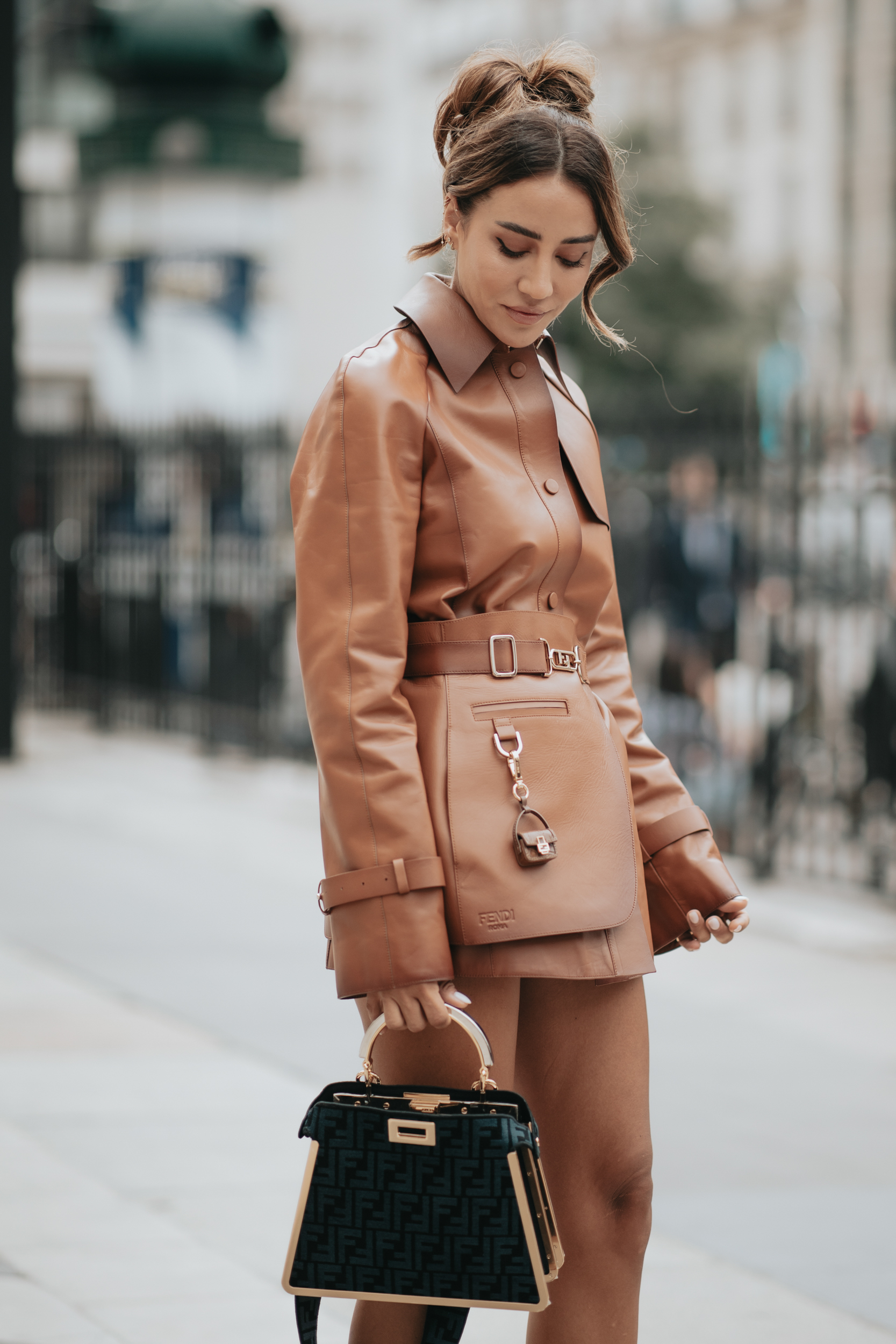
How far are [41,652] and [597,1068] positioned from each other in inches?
546

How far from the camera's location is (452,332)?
8.46 ft

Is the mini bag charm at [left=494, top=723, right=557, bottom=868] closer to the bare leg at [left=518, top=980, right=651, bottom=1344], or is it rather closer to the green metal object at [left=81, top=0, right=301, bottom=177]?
the bare leg at [left=518, top=980, right=651, bottom=1344]

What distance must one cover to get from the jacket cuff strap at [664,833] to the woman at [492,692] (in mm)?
75

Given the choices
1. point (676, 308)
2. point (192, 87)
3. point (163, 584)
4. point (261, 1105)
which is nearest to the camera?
point (261, 1105)

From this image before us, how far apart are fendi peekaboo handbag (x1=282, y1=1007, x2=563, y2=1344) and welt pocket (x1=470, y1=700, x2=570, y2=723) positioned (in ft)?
1.27

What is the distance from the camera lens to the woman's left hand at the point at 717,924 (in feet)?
9.02

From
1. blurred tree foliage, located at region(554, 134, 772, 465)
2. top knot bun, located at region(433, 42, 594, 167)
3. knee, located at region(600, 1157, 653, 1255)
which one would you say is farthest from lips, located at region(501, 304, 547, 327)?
blurred tree foliage, located at region(554, 134, 772, 465)

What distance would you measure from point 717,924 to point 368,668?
0.71 meters

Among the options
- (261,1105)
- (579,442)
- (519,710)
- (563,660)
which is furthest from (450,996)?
(261,1105)

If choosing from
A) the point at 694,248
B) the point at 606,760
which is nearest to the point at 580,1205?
the point at 606,760

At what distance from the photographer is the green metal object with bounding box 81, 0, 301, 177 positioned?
56.3ft

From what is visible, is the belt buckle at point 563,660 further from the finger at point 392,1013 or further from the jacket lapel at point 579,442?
the finger at point 392,1013

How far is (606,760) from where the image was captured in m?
2.59

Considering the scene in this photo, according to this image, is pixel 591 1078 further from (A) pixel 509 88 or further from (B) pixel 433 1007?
(A) pixel 509 88
